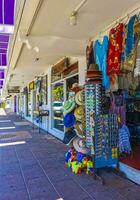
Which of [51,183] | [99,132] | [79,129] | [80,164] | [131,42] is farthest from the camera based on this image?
[79,129]

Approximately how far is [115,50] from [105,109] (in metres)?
1.01

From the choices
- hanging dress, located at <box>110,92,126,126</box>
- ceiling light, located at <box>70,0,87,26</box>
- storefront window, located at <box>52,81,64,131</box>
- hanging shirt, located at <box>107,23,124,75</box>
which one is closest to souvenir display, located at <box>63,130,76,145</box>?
hanging dress, located at <box>110,92,126,126</box>

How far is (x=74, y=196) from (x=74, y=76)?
3.67 metres

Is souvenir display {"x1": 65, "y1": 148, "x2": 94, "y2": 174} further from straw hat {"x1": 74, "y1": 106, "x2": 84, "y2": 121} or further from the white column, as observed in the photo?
the white column

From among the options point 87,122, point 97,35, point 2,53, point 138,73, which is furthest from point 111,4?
point 2,53

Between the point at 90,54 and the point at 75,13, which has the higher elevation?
the point at 75,13

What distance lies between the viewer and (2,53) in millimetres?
9070

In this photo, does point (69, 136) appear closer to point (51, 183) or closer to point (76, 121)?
point (76, 121)

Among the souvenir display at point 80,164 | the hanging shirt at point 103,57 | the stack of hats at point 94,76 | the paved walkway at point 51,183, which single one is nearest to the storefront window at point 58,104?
the paved walkway at point 51,183

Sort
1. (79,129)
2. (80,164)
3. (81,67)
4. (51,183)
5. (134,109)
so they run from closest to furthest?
(51,183) → (80,164) → (79,129) → (134,109) → (81,67)

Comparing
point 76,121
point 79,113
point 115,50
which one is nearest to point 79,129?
point 76,121

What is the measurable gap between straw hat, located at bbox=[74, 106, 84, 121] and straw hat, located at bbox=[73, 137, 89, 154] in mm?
416

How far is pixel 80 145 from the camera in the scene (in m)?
3.95

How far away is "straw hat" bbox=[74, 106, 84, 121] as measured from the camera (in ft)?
12.6
